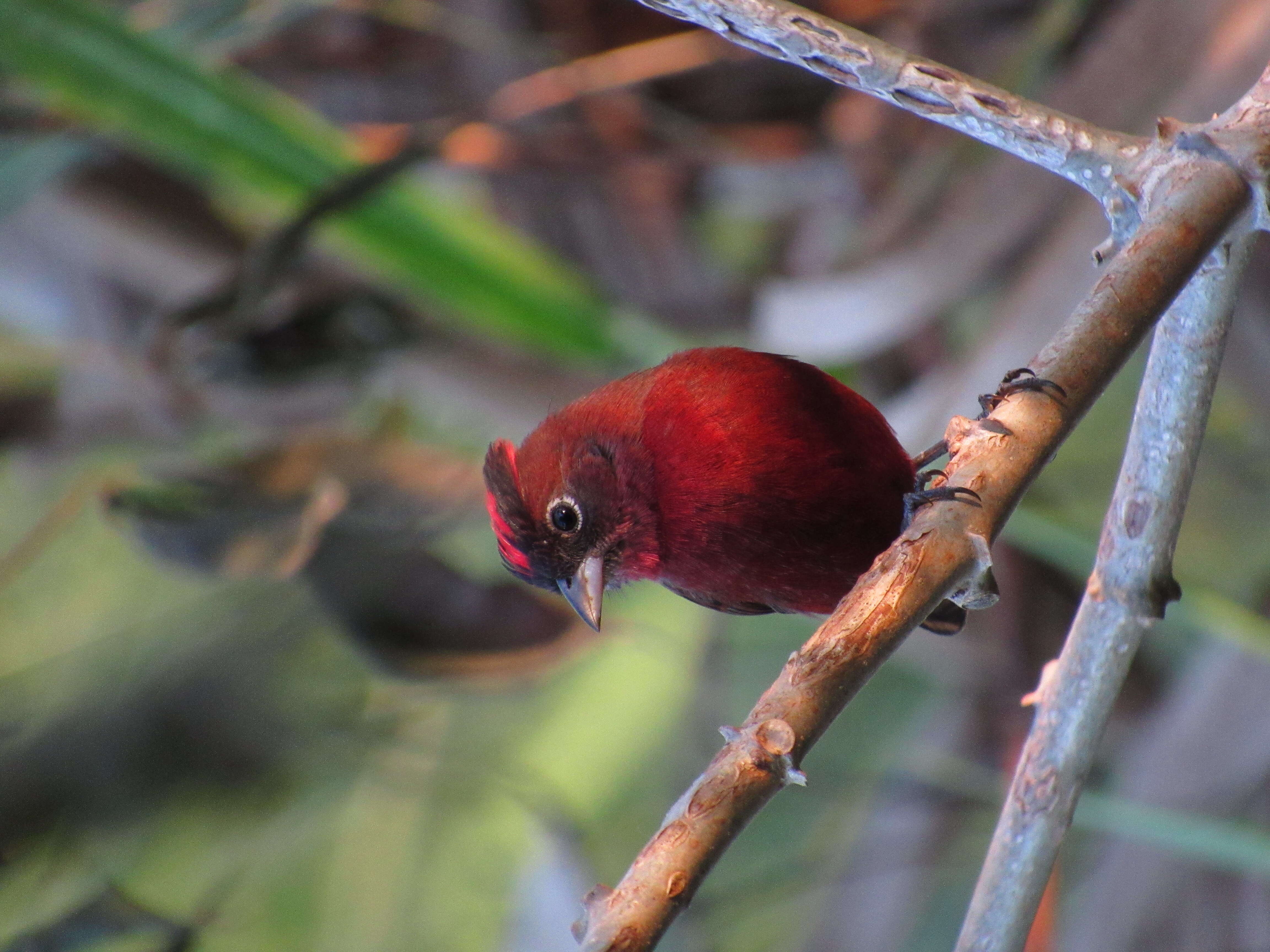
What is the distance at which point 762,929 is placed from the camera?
2.39 meters

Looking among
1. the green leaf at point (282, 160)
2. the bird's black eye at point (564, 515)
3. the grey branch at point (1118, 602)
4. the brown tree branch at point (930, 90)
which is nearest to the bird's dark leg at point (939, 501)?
the grey branch at point (1118, 602)

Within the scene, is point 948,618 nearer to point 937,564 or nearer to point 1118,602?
point 1118,602

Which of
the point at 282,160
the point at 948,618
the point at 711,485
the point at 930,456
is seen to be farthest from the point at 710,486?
the point at 282,160

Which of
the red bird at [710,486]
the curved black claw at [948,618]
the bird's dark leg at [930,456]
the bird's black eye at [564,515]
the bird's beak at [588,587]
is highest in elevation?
the bird's dark leg at [930,456]

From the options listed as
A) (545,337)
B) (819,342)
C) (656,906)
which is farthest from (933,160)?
(656,906)

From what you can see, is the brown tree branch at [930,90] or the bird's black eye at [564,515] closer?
the brown tree branch at [930,90]

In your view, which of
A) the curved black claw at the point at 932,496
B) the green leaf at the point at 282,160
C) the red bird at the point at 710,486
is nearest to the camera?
the curved black claw at the point at 932,496

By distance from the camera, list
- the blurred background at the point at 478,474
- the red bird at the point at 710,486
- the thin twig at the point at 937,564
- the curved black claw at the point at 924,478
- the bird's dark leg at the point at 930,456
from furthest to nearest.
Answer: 1. the blurred background at the point at 478,474
2. the bird's dark leg at the point at 930,456
3. the red bird at the point at 710,486
4. the curved black claw at the point at 924,478
5. the thin twig at the point at 937,564

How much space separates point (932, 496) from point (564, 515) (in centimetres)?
46

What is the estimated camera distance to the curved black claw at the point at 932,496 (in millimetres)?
669

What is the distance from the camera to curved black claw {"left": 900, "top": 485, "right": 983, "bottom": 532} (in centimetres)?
67

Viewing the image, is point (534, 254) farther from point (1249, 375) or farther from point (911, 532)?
point (911, 532)

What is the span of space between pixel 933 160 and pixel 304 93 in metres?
1.74

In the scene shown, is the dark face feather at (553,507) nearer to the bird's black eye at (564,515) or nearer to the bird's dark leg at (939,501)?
the bird's black eye at (564,515)
